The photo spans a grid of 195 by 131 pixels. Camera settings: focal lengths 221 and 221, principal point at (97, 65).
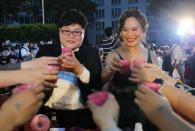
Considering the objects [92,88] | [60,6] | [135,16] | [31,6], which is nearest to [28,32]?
[60,6]

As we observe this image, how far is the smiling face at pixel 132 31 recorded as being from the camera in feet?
9.95

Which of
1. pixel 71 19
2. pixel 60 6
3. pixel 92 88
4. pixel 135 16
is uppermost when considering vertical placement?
pixel 60 6

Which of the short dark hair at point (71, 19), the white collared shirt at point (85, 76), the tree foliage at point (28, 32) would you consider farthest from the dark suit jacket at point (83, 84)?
the tree foliage at point (28, 32)

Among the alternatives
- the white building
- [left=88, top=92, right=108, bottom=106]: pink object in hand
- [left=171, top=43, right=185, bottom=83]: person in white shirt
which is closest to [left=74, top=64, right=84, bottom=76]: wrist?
[left=88, top=92, right=108, bottom=106]: pink object in hand

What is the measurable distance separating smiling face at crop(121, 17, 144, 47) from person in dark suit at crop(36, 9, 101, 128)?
2.06 feet

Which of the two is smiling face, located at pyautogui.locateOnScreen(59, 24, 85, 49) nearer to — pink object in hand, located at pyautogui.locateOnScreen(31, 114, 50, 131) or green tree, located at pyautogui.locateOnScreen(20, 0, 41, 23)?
pink object in hand, located at pyautogui.locateOnScreen(31, 114, 50, 131)

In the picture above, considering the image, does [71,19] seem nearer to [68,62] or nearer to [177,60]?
[68,62]

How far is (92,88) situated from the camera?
2553 millimetres

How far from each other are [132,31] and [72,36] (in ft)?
3.09

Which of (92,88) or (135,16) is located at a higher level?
(135,16)

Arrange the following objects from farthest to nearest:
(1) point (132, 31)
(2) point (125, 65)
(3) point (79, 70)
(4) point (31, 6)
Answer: (4) point (31, 6)
(1) point (132, 31)
(2) point (125, 65)
(3) point (79, 70)

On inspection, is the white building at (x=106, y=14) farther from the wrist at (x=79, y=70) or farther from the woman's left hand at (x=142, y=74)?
the woman's left hand at (x=142, y=74)

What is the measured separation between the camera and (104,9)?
2598 inches

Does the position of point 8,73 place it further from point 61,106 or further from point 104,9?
point 104,9
